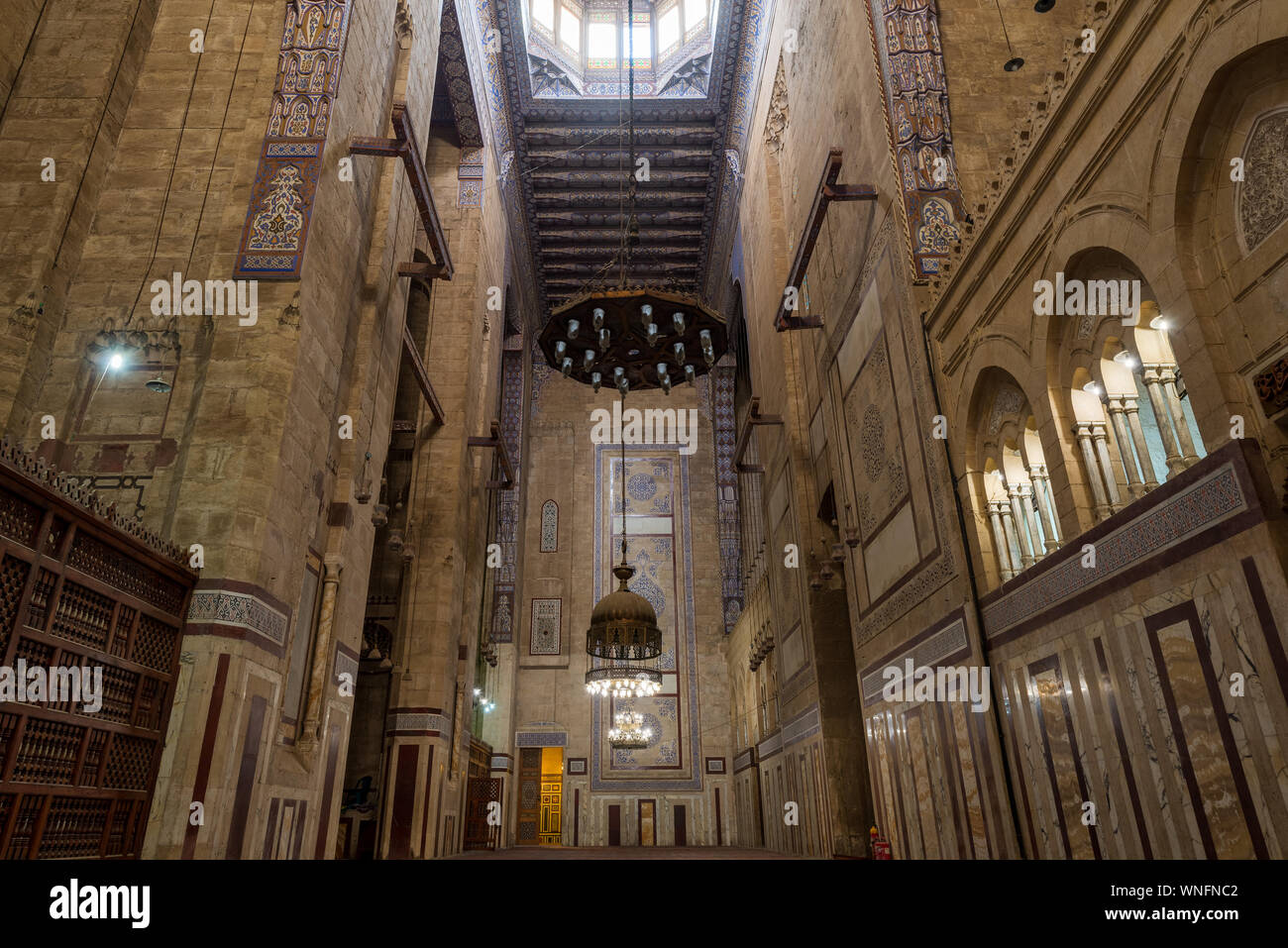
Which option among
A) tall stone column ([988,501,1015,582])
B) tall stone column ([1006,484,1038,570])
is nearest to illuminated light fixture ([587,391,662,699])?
tall stone column ([988,501,1015,582])

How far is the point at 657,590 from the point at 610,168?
8.81m

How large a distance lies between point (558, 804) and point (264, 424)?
12264 mm

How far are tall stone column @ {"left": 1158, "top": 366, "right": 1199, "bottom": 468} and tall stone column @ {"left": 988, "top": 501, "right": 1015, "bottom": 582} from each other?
5.18 feet

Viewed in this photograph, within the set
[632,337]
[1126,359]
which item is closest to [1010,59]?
[1126,359]

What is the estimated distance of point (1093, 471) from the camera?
3.87 metres

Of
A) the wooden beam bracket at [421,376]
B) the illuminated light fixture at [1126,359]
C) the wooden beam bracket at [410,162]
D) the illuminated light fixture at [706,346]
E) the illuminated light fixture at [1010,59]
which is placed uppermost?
the illuminated light fixture at [1010,59]

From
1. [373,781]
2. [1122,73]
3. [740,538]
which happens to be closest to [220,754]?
[373,781]

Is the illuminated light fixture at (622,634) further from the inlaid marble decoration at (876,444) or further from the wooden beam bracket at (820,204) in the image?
the inlaid marble decoration at (876,444)

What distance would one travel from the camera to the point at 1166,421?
3.29m

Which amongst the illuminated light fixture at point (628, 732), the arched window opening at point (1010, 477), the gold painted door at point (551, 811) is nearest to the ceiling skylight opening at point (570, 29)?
the arched window opening at point (1010, 477)

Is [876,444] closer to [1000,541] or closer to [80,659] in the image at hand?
[1000,541]

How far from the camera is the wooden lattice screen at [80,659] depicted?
3.35 m

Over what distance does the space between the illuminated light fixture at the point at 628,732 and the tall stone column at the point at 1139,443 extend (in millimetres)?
13069
